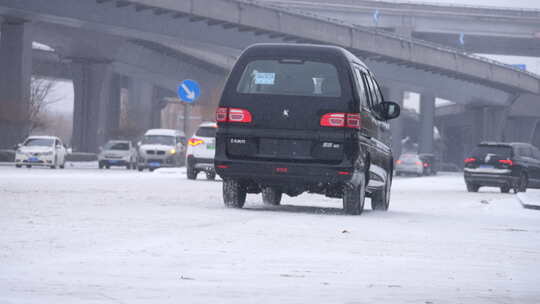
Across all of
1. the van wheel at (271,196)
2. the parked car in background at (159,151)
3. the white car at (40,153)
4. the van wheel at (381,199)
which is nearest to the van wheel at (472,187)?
the parked car in background at (159,151)

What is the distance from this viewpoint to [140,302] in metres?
6.18

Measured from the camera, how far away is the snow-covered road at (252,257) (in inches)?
265

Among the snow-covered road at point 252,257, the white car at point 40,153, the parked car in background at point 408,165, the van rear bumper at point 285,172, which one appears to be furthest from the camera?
the parked car in background at point 408,165

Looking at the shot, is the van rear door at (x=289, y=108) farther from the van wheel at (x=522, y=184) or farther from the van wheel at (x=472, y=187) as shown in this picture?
the van wheel at (x=522, y=184)

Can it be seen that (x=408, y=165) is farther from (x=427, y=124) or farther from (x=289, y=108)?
(x=289, y=108)

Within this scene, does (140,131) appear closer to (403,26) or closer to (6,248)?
(403,26)

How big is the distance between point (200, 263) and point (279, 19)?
4905 centimetres

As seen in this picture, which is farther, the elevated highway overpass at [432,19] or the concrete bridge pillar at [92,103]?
the elevated highway overpass at [432,19]

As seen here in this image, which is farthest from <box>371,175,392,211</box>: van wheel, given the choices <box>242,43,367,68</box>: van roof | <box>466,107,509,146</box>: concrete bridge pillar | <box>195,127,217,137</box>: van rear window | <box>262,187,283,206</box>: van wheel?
<box>466,107,509,146</box>: concrete bridge pillar

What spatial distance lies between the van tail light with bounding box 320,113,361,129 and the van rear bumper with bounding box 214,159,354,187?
52cm

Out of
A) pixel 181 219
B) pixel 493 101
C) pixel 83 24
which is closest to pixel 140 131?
pixel 493 101

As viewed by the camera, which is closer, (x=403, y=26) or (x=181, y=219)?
(x=181, y=219)

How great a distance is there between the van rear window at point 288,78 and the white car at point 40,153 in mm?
29543

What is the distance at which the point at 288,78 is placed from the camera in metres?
14.6
